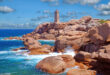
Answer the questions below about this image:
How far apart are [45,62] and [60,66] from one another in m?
2.59

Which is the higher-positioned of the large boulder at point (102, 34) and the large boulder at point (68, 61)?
the large boulder at point (102, 34)

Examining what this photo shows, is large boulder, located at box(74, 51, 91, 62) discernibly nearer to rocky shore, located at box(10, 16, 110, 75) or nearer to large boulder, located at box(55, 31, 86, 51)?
rocky shore, located at box(10, 16, 110, 75)

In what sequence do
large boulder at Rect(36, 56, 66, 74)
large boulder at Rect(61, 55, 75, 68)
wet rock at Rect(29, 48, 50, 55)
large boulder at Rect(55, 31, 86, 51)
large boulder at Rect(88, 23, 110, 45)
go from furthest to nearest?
wet rock at Rect(29, 48, 50, 55) < large boulder at Rect(55, 31, 86, 51) < large boulder at Rect(61, 55, 75, 68) < large boulder at Rect(88, 23, 110, 45) < large boulder at Rect(36, 56, 66, 74)

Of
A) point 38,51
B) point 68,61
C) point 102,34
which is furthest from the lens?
point 38,51

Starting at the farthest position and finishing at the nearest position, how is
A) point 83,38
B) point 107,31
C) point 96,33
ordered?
point 83,38
point 96,33
point 107,31

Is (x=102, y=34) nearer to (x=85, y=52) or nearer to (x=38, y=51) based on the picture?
(x=85, y=52)

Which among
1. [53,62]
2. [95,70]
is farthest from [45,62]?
[95,70]

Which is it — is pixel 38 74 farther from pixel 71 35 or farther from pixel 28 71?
pixel 71 35

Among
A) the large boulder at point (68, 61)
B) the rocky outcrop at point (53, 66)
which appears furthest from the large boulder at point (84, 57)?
the rocky outcrop at point (53, 66)

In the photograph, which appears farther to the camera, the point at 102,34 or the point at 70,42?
the point at 70,42

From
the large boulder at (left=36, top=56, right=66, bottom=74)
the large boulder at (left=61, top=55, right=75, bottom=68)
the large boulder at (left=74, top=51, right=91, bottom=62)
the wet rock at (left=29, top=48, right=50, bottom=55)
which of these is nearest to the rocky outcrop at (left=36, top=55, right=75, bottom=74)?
the large boulder at (left=36, top=56, right=66, bottom=74)

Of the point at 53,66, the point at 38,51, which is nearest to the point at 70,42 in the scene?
the point at 38,51

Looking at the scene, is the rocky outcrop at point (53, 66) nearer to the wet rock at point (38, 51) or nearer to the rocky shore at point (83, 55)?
the rocky shore at point (83, 55)

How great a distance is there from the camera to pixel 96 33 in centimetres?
3052
